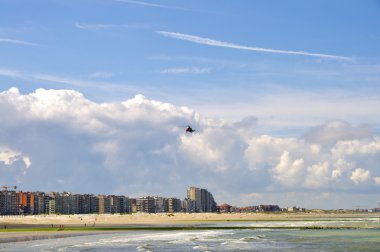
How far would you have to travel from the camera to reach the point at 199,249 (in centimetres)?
7425

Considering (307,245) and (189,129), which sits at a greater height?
(189,129)

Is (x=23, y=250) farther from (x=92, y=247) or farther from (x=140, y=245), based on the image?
(x=140, y=245)

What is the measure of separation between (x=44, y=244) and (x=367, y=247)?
142ft

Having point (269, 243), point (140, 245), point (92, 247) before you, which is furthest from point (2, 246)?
point (269, 243)

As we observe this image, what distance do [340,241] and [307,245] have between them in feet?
30.2

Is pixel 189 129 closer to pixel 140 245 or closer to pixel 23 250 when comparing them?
pixel 140 245

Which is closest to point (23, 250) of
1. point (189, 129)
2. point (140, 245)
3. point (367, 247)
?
point (140, 245)

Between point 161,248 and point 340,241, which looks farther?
point 340,241

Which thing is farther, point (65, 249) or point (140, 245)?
point (140, 245)

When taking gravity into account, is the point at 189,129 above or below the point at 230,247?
above

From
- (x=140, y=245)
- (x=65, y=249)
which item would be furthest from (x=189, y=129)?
(x=65, y=249)

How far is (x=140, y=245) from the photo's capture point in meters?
82.2

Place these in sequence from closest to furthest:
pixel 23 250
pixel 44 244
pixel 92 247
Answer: pixel 23 250 → pixel 92 247 → pixel 44 244

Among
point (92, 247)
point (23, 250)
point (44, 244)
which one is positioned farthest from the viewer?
point (44, 244)
